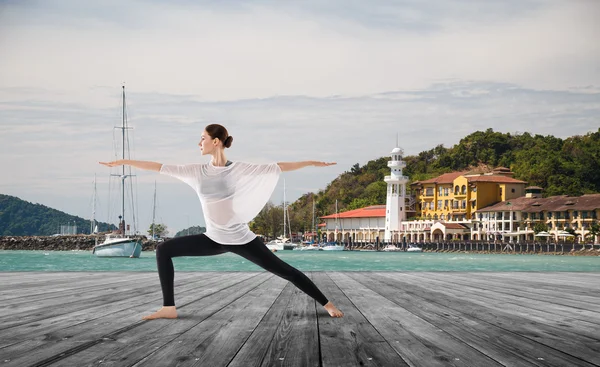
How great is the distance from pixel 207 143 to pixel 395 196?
96.6 meters

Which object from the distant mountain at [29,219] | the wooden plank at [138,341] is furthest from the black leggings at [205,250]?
the distant mountain at [29,219]

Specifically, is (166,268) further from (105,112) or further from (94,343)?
(105,112)

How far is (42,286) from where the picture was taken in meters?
8.35

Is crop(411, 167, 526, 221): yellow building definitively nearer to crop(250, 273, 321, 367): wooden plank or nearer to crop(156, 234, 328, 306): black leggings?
crop(250, 273, 321, 367): wooden plank

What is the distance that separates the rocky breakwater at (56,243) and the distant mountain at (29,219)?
44.6 meters

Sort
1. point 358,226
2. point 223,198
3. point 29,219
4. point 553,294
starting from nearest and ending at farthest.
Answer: point 223,198 < point 553,294 < point 358,226 < point 29,219

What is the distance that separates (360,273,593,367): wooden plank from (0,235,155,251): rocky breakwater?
100756 millimetres

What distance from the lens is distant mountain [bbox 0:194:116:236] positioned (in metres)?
175

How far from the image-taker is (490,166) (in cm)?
12000

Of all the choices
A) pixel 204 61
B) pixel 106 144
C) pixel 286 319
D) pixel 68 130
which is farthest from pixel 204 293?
pixel 106 144

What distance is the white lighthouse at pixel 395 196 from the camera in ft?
325

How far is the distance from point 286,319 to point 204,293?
2.45m

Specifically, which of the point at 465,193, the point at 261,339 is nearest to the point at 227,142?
the point at 261,339

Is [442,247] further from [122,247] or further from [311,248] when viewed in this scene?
[122,247]
